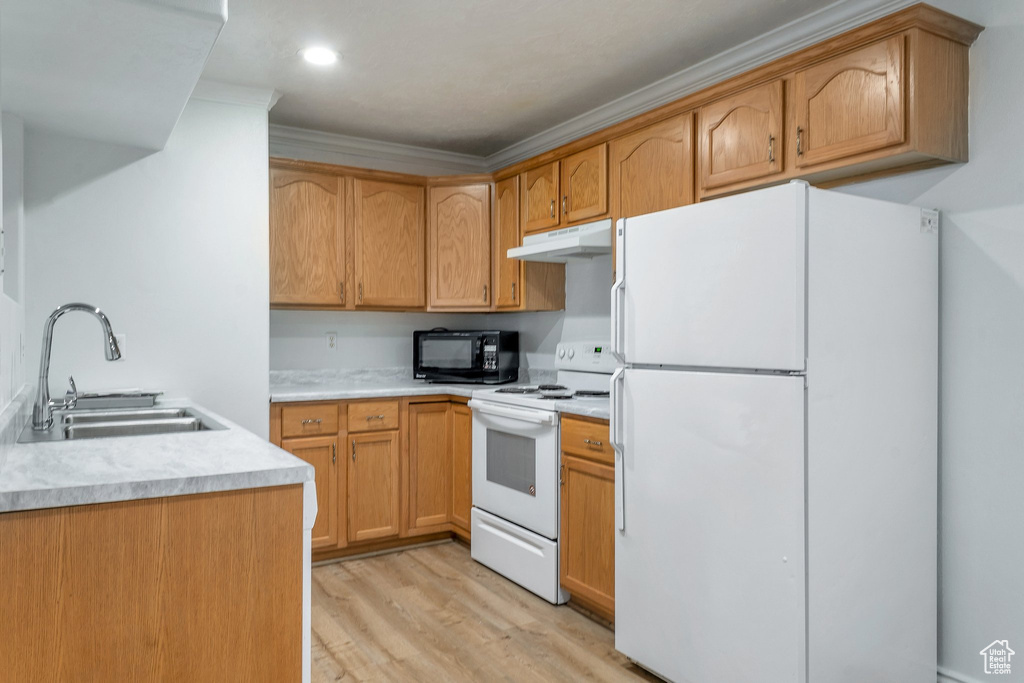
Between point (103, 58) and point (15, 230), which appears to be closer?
point (103, 58)

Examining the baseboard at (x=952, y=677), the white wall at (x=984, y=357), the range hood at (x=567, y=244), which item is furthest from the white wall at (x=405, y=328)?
the baseboard at (x=952, y=677)

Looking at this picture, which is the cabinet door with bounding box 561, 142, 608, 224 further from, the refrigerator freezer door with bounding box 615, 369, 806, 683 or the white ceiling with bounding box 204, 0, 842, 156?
the refrigerator freezer door with bounding box 615, 369, 806, 683

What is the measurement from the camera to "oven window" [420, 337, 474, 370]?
13.0 feet

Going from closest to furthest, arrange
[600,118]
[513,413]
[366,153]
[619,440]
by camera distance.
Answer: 1. [619,440]
2. [513,413]
3. [600,118]
4. [366,153]

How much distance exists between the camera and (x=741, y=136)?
99.3 inches

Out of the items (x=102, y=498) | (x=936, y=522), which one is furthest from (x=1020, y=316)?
(x=102, y=498)

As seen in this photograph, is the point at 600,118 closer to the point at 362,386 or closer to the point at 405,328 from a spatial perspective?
the point at 405,328

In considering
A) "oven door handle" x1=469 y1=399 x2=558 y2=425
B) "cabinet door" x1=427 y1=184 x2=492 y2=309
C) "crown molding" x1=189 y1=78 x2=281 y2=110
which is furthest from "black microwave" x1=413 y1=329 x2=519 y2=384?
"crown molding" x1=189 y1=78 x2=281 y2=110

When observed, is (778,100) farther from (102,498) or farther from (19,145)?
(19,145)

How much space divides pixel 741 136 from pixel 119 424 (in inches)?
94.0

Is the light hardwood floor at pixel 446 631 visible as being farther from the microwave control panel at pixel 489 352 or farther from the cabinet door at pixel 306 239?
the cabinet door at pixel 306 239

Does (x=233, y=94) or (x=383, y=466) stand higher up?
(x=233, y=94)

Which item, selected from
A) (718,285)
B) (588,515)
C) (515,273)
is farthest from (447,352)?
(718,285)

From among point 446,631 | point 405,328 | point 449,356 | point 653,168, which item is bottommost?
point 446,631
